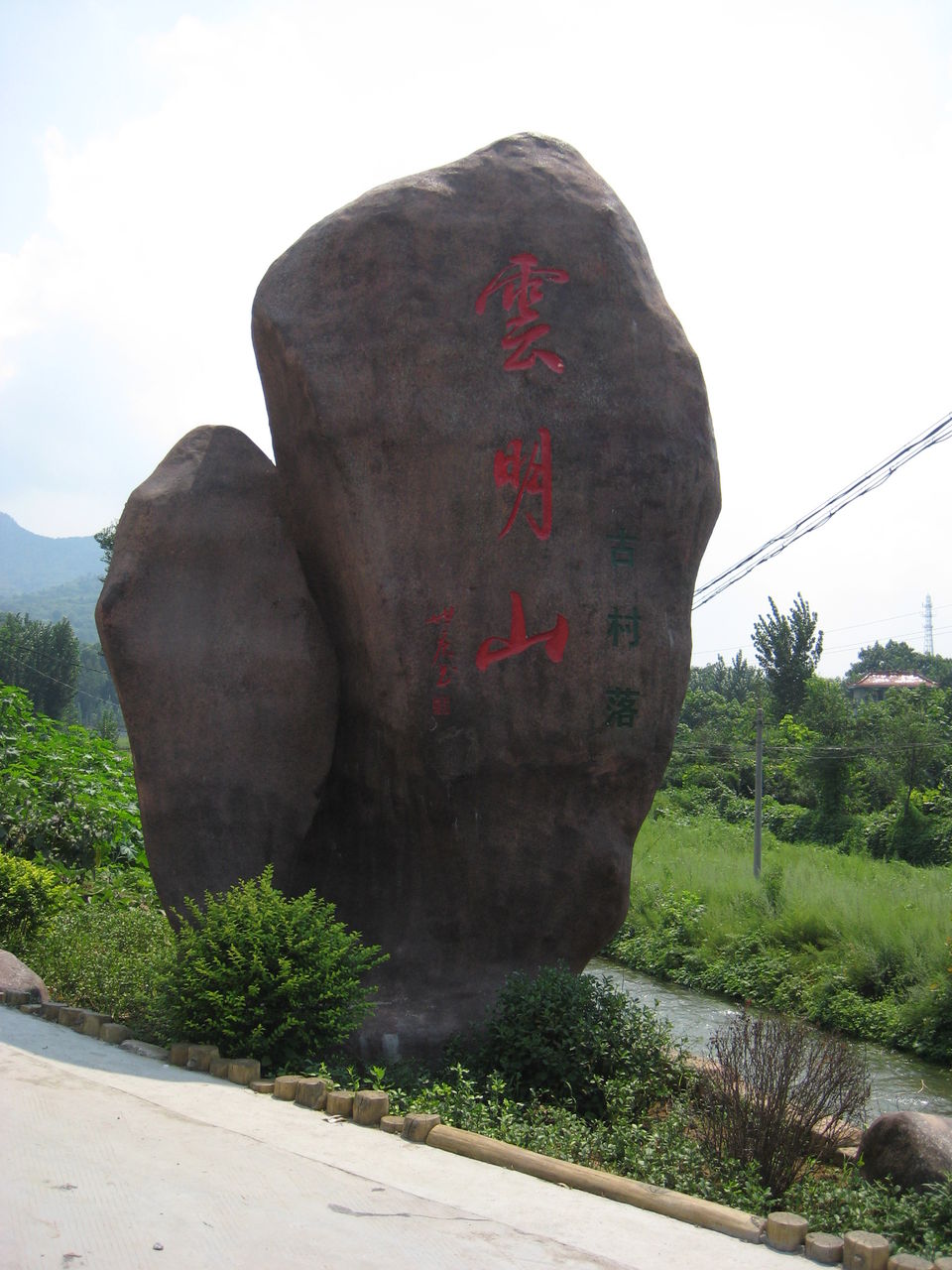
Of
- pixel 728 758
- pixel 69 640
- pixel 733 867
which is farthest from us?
pixel 69 640

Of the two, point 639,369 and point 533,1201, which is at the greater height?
point 639,369

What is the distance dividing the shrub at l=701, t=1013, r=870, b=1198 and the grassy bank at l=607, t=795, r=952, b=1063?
16.7ft

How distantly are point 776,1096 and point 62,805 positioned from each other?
6576mm

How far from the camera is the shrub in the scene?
3.72 meters

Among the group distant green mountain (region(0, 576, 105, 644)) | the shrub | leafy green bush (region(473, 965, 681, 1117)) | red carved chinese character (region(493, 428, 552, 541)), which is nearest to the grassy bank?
leafy green bush (region(473, 965, 681, 1117))

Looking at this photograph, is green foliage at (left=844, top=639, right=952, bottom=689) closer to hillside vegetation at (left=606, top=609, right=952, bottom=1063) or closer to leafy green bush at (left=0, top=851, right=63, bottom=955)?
hillside vegetation at (left=606, top=609, right=952, bottom=1063)

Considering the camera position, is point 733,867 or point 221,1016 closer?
point 221,1016

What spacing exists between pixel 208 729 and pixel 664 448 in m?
2.52

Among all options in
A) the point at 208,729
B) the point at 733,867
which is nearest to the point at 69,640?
the point at 733,867

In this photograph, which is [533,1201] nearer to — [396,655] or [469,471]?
[396,655]

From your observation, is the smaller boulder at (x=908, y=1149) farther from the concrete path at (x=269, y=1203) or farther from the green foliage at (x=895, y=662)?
the green foliage at (x=895, y=662)

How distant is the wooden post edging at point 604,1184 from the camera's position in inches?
119

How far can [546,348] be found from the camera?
550 centimetres

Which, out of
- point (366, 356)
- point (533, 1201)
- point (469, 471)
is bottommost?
point (533, 1201)
